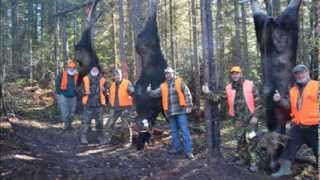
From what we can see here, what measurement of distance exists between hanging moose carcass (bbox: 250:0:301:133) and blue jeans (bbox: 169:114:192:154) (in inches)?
79.2

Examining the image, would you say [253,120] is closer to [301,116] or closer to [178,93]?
[301,116]

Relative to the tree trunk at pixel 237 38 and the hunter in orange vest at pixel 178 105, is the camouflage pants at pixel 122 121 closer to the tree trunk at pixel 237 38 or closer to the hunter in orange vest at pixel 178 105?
the hunter in orange vest at pixel 178 105

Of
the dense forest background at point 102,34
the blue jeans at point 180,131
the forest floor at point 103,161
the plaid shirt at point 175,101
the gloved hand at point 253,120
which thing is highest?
the dense forest background at point 102,34

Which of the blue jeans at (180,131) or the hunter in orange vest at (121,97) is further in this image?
the hunter in orange vest at (121,97)

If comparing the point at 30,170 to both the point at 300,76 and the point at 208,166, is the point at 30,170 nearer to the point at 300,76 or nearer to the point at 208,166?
the point at 208,166

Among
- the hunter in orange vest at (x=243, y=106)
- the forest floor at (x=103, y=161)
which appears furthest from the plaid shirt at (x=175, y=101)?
the forest floor at (x=103, y=161)

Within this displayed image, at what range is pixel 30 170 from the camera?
927 centimetres

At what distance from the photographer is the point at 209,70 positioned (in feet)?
35.0

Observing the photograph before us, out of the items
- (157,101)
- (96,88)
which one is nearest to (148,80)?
(157,101)

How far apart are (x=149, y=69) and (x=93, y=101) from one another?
7.20 feet

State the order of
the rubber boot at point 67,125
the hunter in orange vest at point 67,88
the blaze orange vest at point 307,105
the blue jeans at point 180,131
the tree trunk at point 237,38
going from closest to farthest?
1. the blaze orange vest at point 307,105
2. the blue jeans at point 180,131
3. the hunter in orange vest at point 67,88
4. the rubber boot at point 67,125
5. the tree trunk at point 237,38

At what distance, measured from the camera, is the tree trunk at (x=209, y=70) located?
10.7 m

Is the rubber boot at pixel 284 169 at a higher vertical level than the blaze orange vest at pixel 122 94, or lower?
lower

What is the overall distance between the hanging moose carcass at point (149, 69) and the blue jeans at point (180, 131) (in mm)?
1842
